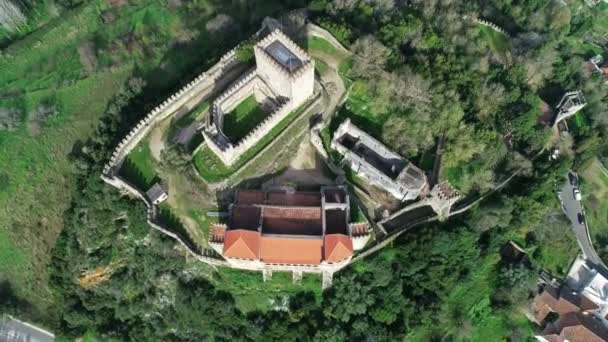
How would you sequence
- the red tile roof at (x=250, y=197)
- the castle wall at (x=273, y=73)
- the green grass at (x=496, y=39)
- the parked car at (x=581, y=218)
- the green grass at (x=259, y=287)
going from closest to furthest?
the castle wall at (x=273, y=73) < the red tile roof at (x=250, y=197) < the green grass at (x=259, y=287) < the parked car at (x=581, y=218) < the green grass at (x=496, y=39)

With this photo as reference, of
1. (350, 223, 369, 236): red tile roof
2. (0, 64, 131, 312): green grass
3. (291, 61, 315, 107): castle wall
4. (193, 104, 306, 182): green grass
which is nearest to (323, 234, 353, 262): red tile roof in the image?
(350, 223, 369, 236): red tile roof

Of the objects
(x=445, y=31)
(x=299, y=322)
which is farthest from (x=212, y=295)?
(x=445, y=31)

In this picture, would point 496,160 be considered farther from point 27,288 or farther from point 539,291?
point 27,288

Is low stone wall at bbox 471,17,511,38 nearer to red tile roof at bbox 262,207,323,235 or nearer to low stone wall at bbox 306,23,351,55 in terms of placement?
low stone wall at bbox 306,23,351,55

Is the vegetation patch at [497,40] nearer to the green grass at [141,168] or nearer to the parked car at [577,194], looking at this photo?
the parked car at [577,194]

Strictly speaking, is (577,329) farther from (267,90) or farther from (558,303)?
(267,90)

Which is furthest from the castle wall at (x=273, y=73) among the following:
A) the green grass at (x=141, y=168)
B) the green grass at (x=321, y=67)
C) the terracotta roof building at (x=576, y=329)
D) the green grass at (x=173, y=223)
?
the terracotta roof building at (x=576, y=329)
